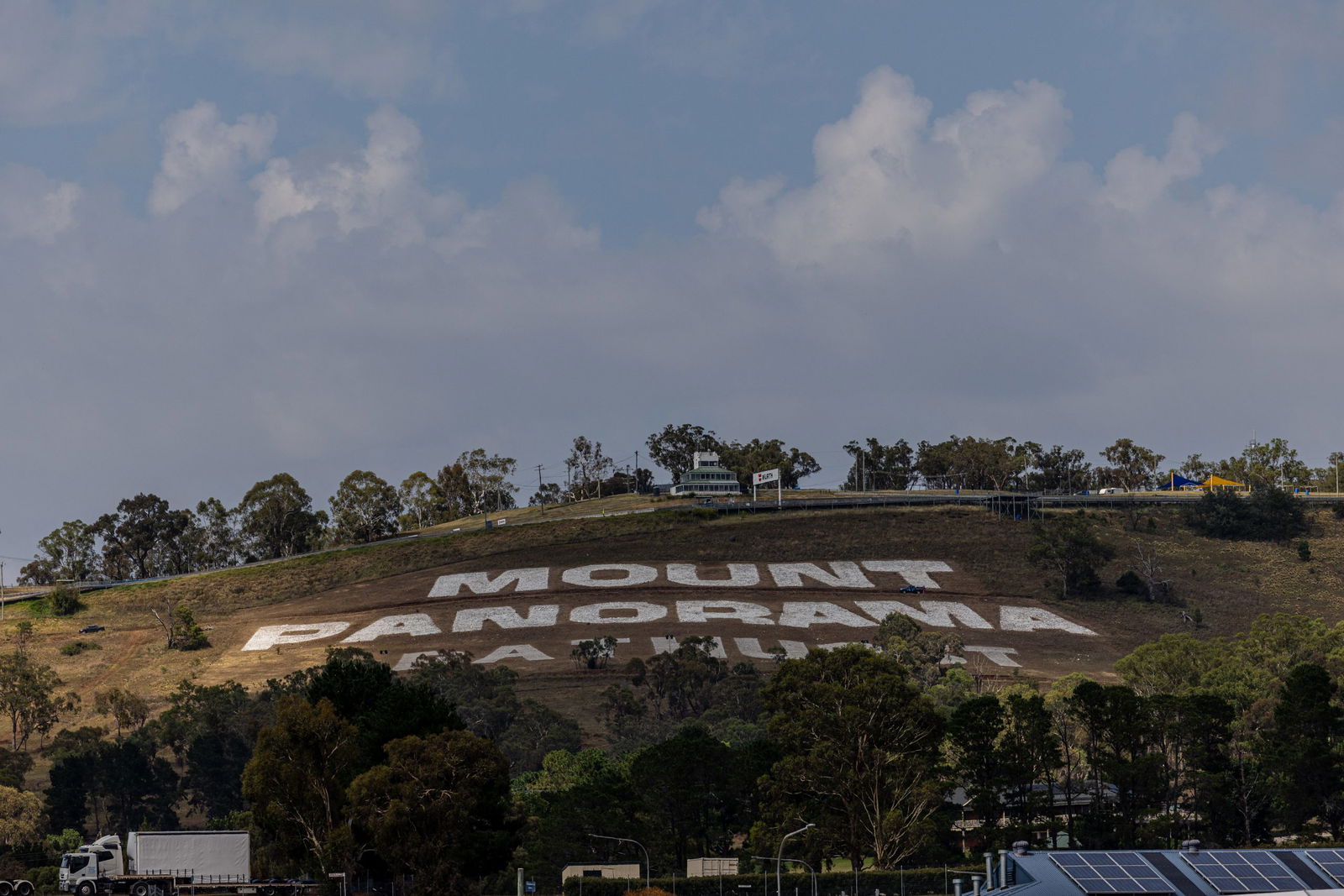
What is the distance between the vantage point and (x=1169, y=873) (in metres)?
50.7

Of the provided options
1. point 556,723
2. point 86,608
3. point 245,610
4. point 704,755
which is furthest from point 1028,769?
point 86,608

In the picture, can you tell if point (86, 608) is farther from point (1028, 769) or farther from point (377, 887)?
point (1028, 769)

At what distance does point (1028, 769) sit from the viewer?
9169 cm

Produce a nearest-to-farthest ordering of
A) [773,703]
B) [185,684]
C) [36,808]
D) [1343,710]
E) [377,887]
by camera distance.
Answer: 1. [377,887]
2. [773,703]
3. [1343,710]
4. [36,808]
5. [185,684]

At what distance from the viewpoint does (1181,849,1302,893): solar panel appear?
50250mm

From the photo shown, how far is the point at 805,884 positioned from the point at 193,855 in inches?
1286

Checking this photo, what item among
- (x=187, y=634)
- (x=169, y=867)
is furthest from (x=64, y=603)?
(x=169, y=867)

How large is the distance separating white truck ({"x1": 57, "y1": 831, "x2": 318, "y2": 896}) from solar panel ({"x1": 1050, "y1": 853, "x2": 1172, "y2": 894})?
43721 millimetres

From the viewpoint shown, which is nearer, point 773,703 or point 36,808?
point 773,703

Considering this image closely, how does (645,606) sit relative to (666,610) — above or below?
above

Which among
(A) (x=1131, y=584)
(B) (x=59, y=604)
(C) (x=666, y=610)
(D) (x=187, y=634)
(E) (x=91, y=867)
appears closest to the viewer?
(E) (x=91, y=867)

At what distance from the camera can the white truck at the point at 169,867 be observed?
7469 cm

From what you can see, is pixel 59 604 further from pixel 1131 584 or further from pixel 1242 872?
pixel 1242 872

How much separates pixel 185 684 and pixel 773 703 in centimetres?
7693
